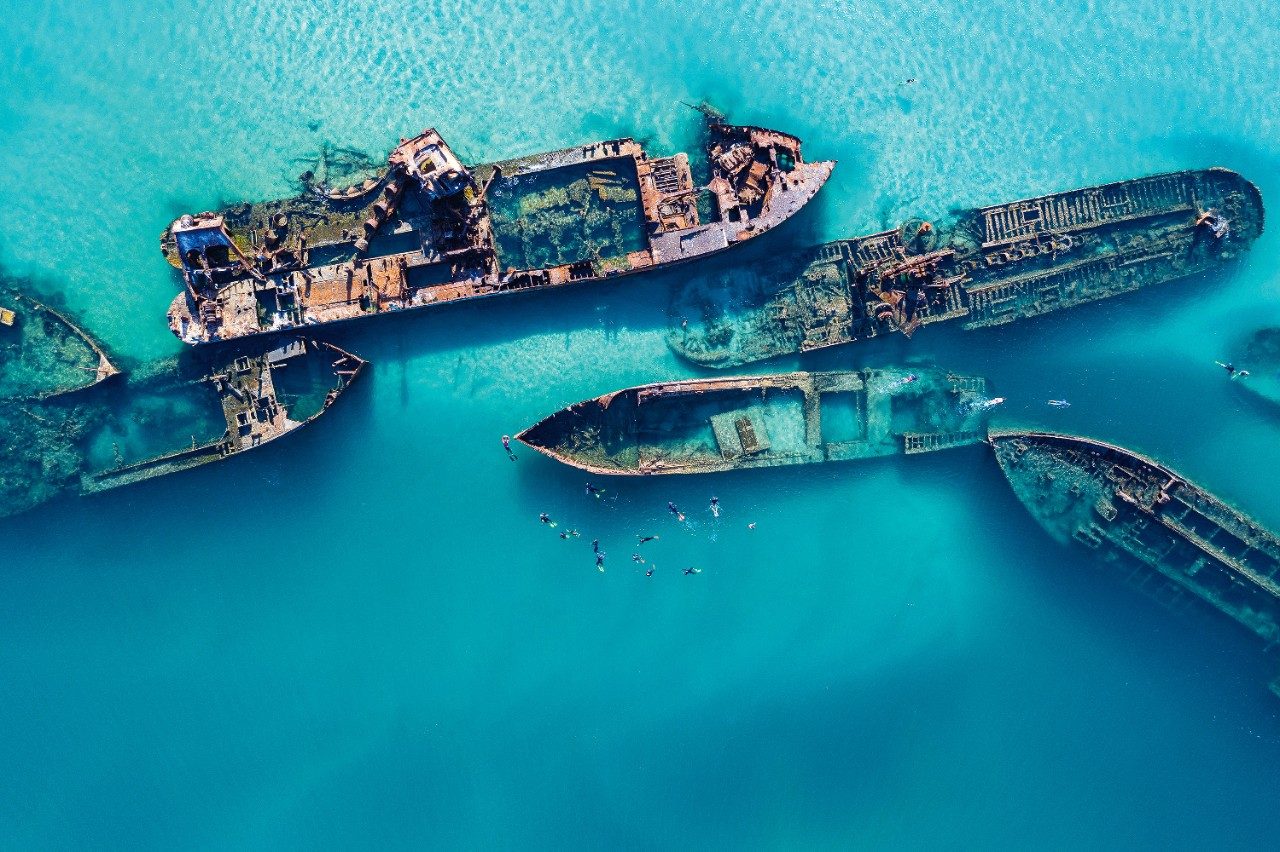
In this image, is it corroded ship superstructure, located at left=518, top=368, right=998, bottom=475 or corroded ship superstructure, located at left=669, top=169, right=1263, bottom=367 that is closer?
corroded ship superstructure, located at left=669, top=169, right=1263, bottom=367

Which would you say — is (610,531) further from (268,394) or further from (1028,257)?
(1028,257)

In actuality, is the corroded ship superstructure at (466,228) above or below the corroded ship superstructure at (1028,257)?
above

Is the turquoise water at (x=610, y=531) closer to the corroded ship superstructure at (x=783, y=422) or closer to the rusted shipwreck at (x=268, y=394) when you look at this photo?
the corroded ship superstructure at (x=783, y=422)


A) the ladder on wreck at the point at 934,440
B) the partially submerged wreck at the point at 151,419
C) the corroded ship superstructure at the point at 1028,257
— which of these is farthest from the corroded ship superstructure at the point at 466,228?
the ladder on wreck at the point at 934,440

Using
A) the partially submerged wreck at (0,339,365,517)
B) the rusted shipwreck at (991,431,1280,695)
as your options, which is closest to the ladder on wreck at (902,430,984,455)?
the rusted shipwreck at (991,431,1280,695)

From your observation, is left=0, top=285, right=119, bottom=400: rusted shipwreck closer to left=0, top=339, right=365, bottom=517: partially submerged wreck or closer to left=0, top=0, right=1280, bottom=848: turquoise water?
left=0, top=339, right=365, bottom=517: partially submerged wreck

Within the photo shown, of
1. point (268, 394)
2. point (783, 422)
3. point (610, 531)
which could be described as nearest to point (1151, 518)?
point (783, 422)

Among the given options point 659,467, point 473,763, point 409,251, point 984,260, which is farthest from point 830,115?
point 473,763
